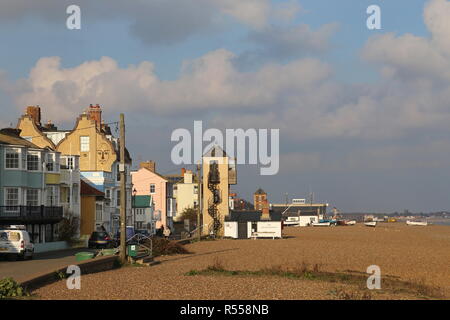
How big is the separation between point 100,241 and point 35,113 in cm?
2947

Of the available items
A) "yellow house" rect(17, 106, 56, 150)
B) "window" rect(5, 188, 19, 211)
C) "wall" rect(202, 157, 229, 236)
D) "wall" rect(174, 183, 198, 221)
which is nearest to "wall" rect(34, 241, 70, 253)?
"window" rect(5, 188, 19, 211)

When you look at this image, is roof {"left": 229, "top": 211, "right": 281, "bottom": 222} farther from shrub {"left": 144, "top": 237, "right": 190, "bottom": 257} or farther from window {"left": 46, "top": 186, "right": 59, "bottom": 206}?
shrub {"left": 144, "top": 237, "right": 190, "bottom": 257}

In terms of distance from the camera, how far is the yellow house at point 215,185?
3319 inches

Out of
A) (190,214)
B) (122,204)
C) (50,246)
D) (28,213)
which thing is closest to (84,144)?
(50,246)

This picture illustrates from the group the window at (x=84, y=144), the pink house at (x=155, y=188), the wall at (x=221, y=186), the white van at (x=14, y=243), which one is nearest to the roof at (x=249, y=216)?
the wall at (x=221, y=186)

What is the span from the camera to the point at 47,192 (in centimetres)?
5019

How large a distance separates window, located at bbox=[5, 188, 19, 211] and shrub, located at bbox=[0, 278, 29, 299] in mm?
27441

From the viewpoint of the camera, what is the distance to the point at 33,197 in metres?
47.7

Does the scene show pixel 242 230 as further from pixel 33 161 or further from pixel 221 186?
pixel 33 161

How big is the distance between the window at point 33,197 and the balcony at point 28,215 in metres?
0.83

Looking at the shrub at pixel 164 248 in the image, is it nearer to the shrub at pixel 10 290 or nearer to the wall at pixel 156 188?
the shrub at pixel 10 290

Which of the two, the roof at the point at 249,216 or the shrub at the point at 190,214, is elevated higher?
the roof at the point at 249,216
